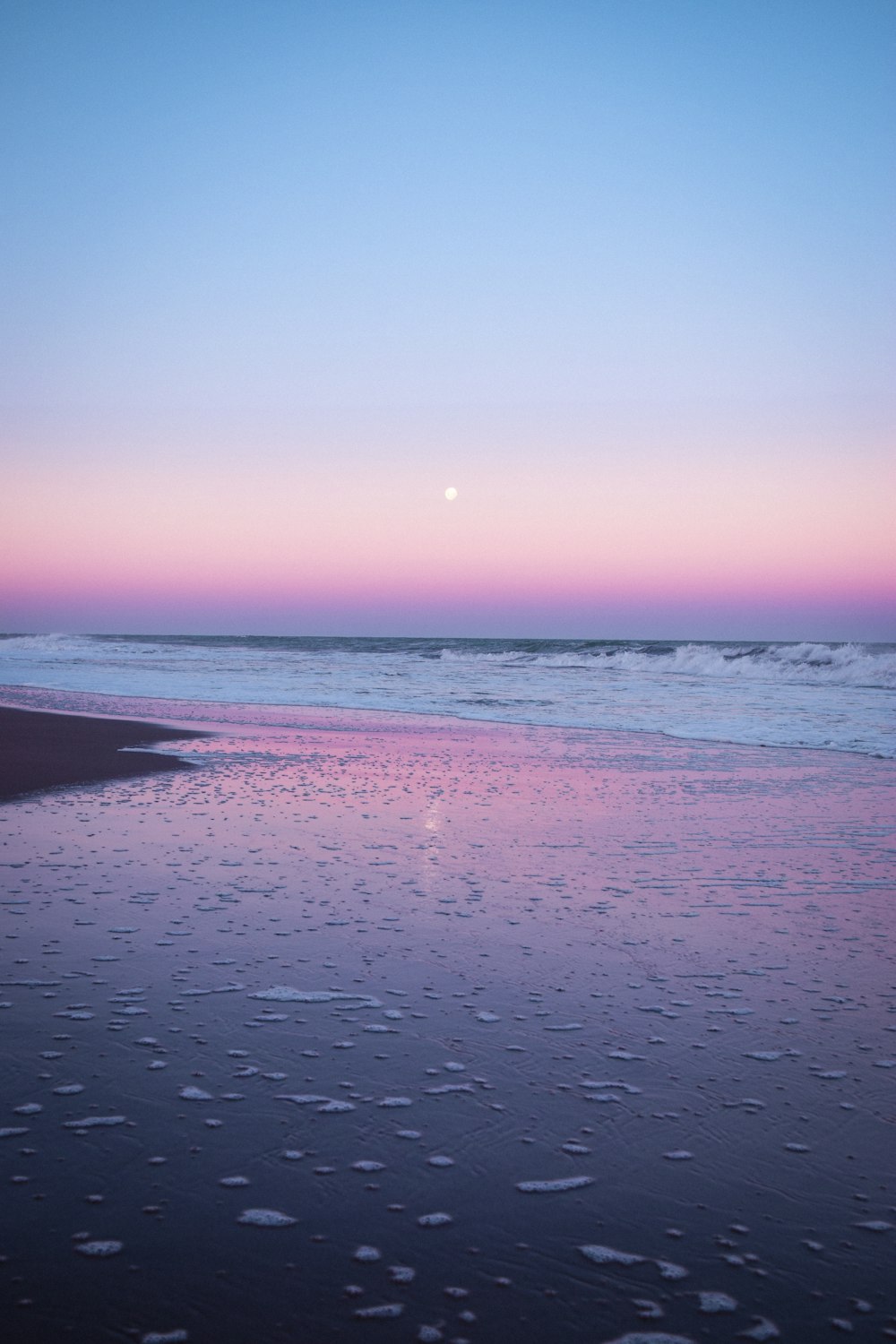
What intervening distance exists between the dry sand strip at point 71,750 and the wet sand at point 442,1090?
10.5ft

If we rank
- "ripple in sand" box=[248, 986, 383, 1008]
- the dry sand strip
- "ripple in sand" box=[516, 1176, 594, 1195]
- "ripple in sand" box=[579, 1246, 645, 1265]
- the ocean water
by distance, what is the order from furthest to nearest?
the ocean water, the dry sand strip, "ripple in sand" box=[248, 986, 383, 1008], "ripple in sand" box=[516, 1176, 594, 1195], "ripple in sand" box=[579, 1246, 645, 1265]

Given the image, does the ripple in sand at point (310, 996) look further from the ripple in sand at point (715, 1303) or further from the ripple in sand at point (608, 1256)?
the ripple in sand at point (715, 1303)

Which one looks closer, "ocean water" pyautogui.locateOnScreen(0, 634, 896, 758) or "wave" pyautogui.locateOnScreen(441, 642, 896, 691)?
"ocean water" pyautogui.locateOnScreen(0, 634, 896, 758)

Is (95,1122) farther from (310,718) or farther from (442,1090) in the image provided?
(310,718)

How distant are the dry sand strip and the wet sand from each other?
3190 millimetres

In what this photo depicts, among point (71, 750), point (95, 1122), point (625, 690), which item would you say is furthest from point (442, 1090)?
point (625, 690)

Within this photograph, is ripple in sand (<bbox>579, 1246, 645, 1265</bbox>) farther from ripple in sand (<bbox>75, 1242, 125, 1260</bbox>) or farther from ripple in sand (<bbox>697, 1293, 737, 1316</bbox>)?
ripple in sand (<bbox>75, 1242, 125, 1260</bbox>)

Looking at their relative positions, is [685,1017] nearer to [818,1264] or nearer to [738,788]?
[818,1264]

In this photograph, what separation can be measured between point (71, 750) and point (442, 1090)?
10.4 meters

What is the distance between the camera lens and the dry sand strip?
32.7 feet

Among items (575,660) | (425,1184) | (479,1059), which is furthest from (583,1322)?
(575,660)

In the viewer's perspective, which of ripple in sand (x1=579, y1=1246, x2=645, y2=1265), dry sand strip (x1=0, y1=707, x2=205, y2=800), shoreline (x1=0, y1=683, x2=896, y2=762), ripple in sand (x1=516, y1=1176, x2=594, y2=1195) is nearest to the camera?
ripple in sand (x1=579, y1=1246, x2=645, y2=1265)

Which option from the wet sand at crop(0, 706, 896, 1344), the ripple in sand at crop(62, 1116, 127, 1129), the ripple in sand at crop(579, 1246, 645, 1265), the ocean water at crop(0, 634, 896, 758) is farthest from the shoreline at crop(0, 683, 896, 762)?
the ripple in sand at crop(62, 1116, 127, 1129)

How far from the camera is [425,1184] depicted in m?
2.66
